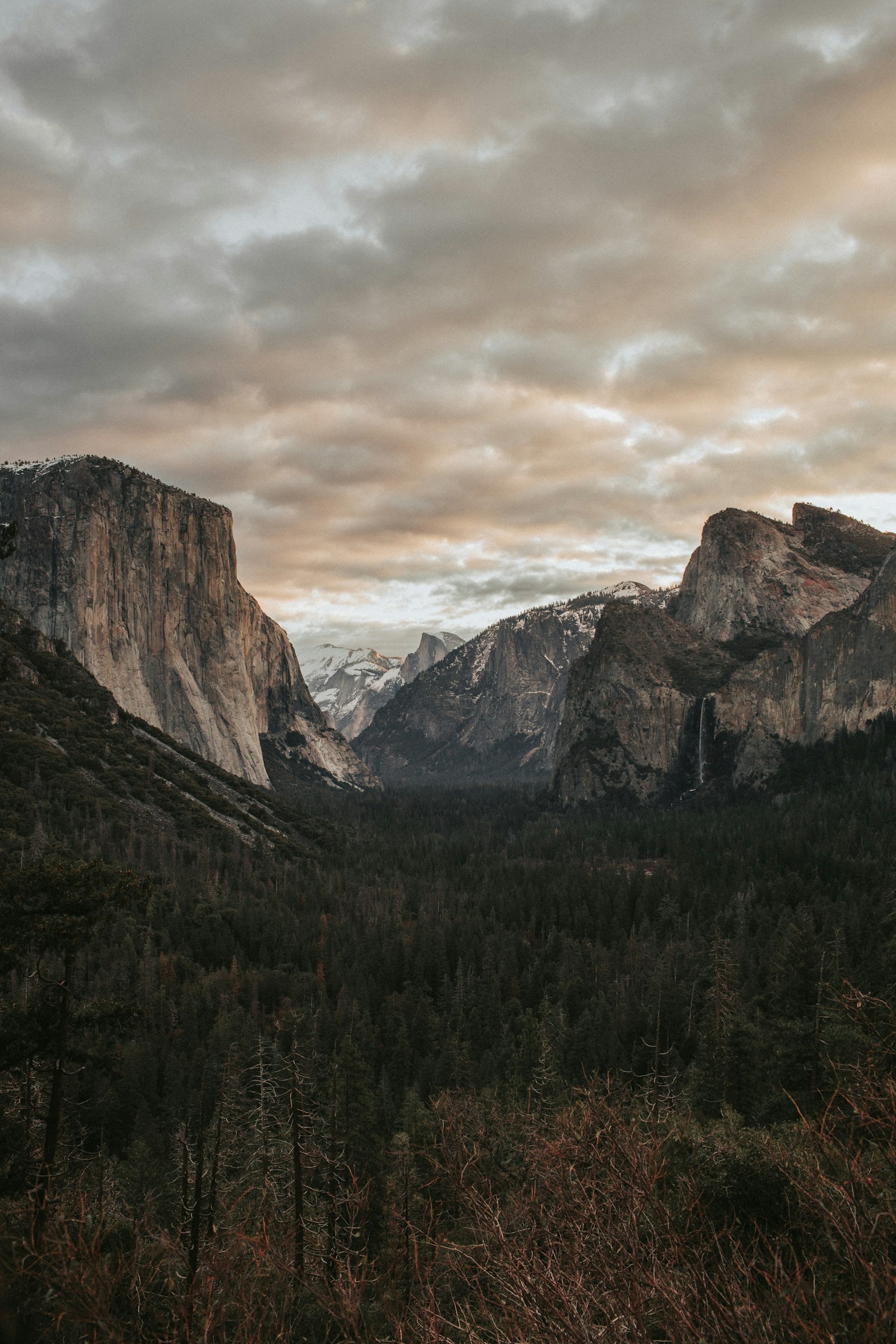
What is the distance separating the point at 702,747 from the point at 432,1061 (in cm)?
15260

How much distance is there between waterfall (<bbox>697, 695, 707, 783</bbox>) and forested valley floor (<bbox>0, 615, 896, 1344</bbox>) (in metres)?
23.2

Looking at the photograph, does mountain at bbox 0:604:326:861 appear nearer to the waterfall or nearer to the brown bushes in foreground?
the brown bushes in foreground

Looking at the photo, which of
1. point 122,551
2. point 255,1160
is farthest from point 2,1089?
point 122,551

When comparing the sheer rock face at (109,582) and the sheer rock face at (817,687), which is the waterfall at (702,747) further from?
the sheer rock face at (109,582)

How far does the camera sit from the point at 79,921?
687 inches

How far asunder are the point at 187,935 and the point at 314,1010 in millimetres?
27034

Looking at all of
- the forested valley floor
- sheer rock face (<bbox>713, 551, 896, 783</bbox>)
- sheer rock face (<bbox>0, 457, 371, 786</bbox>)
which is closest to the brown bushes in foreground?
the forested valley floor

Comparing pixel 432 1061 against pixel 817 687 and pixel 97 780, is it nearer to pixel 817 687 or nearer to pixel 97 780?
pixel 97 780

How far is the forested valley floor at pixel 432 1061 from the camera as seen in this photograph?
37.5ft

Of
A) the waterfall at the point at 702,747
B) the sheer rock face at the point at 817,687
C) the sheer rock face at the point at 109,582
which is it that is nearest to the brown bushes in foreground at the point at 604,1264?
the sheer rock face at the point at 817,687

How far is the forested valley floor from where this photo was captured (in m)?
11.4

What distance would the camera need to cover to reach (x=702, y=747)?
19725 cm

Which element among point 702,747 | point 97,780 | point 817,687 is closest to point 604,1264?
point 97,780

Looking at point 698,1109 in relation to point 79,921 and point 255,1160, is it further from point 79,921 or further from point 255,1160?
point 79,921
